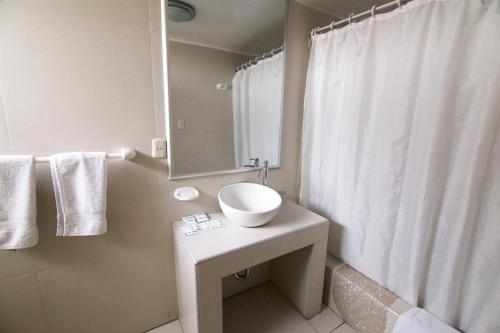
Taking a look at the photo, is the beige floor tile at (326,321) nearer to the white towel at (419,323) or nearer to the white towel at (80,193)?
the white towel at (419,323)

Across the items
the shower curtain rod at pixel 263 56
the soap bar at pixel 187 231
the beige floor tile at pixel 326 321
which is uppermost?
the shower curtain rod at pixel 263 56

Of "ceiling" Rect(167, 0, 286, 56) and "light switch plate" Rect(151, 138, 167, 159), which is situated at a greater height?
"ceiling" Rect(167, 0, 286, 56)

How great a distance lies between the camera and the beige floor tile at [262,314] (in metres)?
1.46

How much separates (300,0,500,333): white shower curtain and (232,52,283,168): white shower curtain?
0.33m

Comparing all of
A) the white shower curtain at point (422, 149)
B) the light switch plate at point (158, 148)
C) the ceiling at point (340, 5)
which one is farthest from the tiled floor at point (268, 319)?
the ceiling at point (340, 5)

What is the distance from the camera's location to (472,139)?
92cm

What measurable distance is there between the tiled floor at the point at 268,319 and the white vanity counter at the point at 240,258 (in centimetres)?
7

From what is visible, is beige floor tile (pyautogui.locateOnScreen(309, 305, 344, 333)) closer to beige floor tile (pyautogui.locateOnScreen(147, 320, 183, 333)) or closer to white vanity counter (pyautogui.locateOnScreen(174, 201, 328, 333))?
white vanity counter (pyautogui.locateOnScreen(174, 201, 328, 333))

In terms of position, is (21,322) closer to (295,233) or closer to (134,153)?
(134,153)

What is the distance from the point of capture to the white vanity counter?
1044 mm

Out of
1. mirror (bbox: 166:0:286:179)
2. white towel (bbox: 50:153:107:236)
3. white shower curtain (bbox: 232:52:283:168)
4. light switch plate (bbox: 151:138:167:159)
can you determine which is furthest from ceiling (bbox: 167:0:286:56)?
white towel (bbox: 50:153:107:236)

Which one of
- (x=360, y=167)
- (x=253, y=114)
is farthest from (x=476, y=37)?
(x=253, y=114)

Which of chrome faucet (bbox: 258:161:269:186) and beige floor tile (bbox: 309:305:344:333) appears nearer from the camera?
beige floor tile (bbox: 309:305:344:333)

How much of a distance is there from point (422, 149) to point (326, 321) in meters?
1.27
